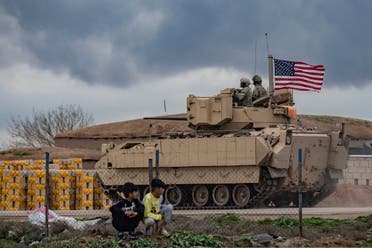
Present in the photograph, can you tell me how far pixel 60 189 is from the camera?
30516mm

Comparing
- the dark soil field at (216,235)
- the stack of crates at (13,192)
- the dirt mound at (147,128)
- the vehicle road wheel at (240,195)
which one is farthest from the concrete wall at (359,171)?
the dirt mound at (147,128)

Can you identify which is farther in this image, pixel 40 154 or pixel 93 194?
pixel 40 154

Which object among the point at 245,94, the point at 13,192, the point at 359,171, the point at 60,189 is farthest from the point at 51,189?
the point at 359,171

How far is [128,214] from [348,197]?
17.7 m

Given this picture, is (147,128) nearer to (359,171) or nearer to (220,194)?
(359,171)

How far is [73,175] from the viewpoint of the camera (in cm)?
3127

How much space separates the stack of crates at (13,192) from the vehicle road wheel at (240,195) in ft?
23.7

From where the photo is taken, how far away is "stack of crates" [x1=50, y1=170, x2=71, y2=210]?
3036cm

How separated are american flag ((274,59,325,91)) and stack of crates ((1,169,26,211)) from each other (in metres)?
8.89

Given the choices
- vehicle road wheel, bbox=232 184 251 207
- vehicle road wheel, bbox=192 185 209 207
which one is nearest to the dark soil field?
vehicle road wheel, bbox=232 184 251 207

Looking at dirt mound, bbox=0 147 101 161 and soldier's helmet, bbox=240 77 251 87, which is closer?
soldier's helmet, bbox=240 77 251 87

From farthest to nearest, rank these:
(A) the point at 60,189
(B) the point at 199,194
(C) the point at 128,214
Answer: (A) the point at 60,189
(B) the point at 199,194
(C) the point at 128,214

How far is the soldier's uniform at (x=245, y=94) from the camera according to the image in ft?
98.3

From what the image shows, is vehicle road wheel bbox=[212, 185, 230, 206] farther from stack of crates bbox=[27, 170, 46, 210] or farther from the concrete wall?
the concrete wall
